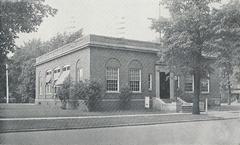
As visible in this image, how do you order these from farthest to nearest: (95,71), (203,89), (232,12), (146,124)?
(203,89) < (95,71) < (232,12) < (146,124)

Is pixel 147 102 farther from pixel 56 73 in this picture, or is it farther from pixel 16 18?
pixel 16 18

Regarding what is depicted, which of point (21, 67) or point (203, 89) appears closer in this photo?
point (203, 89)

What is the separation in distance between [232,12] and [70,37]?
4131 cm

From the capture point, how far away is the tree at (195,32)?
20.8 meters

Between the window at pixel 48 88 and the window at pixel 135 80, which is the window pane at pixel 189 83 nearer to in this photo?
the window at pixel 135 80

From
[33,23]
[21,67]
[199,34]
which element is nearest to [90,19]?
[33,23]

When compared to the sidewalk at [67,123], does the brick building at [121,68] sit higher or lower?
higher

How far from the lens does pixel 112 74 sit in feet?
90.3

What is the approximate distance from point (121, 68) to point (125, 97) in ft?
8.11

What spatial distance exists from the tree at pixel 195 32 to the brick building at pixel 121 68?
7.07 ft

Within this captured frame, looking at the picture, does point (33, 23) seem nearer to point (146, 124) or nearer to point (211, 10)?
point (146, 124)

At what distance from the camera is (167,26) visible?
22.3 m

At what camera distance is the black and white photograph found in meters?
13.7

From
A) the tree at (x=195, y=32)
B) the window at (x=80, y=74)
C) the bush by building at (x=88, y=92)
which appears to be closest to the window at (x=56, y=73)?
the window at (x=80, y=74)
